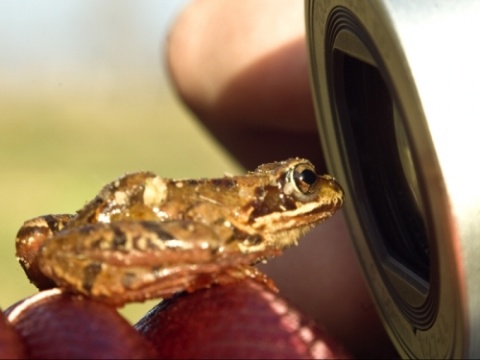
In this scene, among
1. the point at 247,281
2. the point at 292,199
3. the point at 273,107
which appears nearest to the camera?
the point at 247,281

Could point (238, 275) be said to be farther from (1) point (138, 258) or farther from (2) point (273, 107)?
(2) point (273, 107)

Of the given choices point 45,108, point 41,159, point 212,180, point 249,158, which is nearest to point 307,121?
point 249,158

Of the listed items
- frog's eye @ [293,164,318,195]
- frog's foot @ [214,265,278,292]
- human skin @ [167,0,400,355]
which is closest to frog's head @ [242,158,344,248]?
frog's eye @ [293,164,318,195]

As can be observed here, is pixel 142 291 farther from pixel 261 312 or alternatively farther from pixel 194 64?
pixel 194 64

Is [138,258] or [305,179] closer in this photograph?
[138,258]

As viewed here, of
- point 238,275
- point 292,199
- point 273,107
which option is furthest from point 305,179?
point 273,107

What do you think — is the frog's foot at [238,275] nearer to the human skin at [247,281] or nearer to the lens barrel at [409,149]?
the human skin at [247,281]

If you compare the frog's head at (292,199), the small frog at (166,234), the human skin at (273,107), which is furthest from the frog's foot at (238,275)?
the human skin at (273,107)
